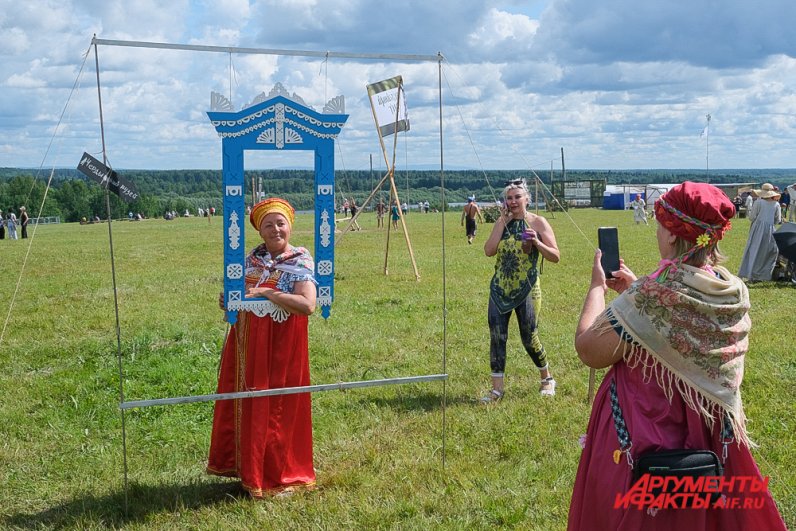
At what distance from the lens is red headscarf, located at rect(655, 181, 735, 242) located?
257cm

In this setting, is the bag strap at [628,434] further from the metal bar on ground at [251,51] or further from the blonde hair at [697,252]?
the metal bar on ground at [251,51]

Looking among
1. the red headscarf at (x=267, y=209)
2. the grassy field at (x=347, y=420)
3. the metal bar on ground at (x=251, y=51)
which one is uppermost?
the metal bar on ground at (x=251, y=51)

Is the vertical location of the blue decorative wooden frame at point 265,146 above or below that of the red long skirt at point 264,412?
above

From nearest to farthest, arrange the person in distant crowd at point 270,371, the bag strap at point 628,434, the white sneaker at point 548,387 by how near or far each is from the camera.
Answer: the bag strap at point 628,434 < the person in distant crowd at point 270,371 < the white sneaker at point 548,387

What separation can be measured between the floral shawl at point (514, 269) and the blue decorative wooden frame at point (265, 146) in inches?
89.2

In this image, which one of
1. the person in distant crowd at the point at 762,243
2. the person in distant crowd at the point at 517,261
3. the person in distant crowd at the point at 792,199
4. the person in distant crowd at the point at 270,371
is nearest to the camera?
the person in distant crowd at the point at 270,371

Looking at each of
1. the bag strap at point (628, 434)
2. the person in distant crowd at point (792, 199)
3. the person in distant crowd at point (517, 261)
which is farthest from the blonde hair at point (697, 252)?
the person in distant crowd at point (792, 199)

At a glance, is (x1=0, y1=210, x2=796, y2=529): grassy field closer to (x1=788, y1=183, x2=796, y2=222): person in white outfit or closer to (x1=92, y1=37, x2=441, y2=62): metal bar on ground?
(x1=92, y1=37, x2=441, y2=62): metal bar on ground

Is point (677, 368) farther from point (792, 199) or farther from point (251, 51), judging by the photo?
point (792, 199)

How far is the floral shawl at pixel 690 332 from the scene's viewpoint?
2.61 metres

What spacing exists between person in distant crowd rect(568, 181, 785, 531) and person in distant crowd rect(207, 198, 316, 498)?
6.43 feet

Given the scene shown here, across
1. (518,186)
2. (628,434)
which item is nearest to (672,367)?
(628,434)

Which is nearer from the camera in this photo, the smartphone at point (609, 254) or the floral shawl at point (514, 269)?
the smartphone at point (609, 254)

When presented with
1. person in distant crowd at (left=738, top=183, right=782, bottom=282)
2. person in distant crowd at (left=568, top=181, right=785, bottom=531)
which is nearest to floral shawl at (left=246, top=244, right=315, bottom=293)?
person in distant crowd at (left=568, top=181, right=785, bottom=531)
